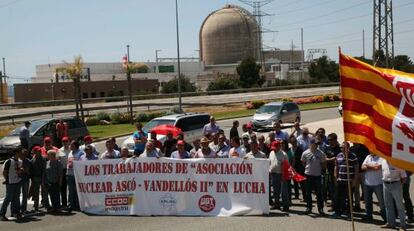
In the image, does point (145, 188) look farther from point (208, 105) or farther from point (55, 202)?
point (208, 105)

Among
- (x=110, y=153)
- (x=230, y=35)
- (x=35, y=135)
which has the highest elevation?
(x=230, y=35)

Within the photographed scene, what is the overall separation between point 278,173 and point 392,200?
268cm

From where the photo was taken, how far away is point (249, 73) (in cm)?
9012

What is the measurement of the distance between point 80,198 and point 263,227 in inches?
177

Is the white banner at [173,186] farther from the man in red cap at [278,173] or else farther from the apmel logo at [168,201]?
the man in red cap at [278,173]

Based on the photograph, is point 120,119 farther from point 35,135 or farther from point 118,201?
point 118,201

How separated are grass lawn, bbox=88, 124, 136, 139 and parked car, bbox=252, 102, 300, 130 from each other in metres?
7.46

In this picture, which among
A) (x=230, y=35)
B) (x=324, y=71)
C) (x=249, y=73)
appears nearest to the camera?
(x=249, y=73)

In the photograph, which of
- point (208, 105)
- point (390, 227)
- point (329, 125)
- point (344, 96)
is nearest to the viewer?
point (344, 96)

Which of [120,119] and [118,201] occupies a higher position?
[118,201]

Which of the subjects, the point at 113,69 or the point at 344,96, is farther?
the point at 113,69

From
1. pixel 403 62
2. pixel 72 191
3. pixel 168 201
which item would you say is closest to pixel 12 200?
pixel 72 191

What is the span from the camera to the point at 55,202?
1281cm

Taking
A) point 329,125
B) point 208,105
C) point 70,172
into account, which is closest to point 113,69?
point 208,105
